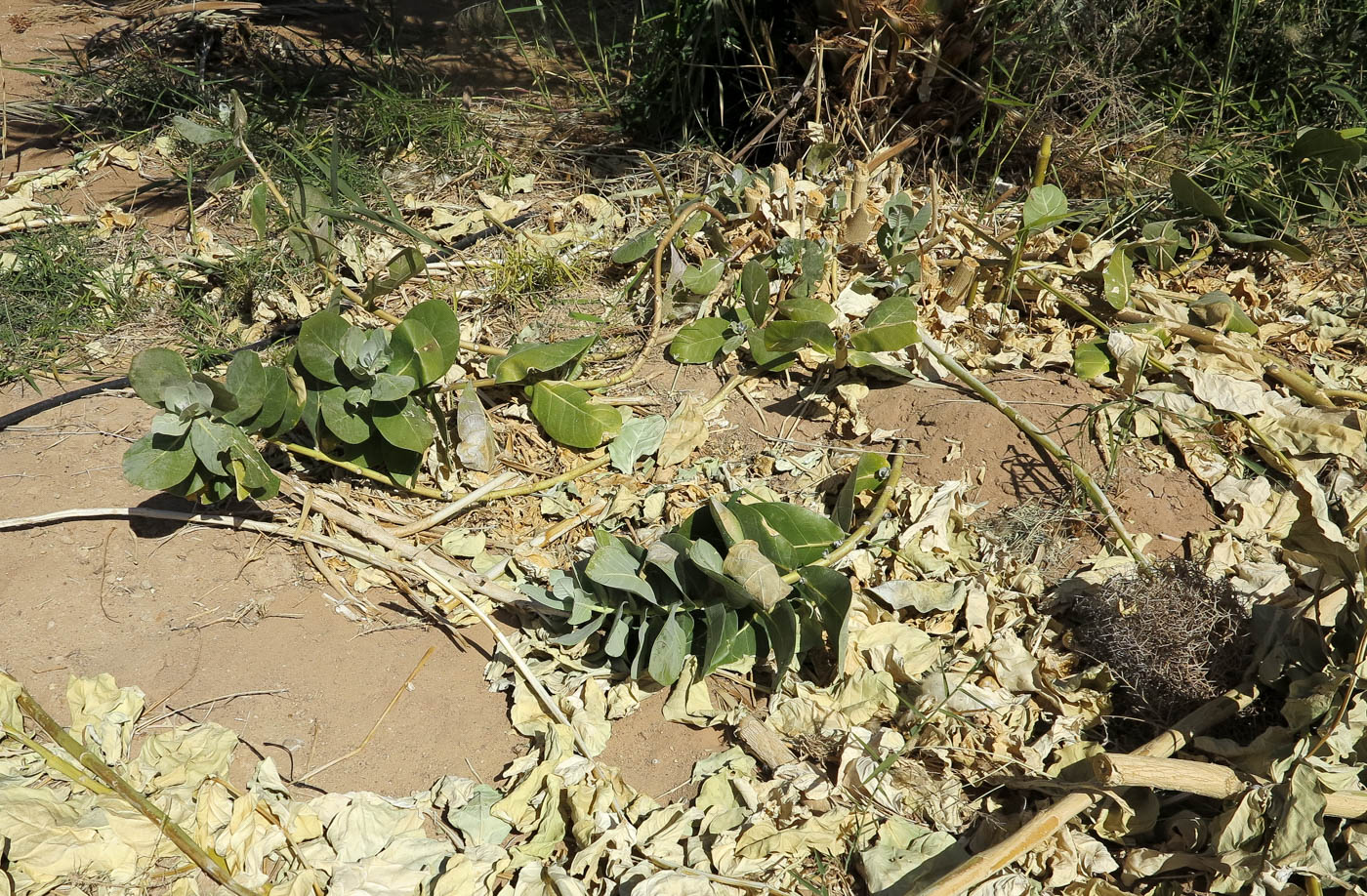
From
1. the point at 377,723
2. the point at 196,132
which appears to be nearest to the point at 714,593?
the point at 377,723

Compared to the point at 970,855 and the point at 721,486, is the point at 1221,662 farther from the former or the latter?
the point at 721,486

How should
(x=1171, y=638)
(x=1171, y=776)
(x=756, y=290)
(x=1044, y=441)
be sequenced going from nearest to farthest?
(x=1171, y=776)
(x=1171, y=638)
(x=1044, y=441)
(x=756, y=290)

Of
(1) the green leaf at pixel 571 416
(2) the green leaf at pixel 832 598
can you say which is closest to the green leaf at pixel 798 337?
(1) the green leaf at pixel 571 416

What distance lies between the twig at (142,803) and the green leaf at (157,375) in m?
0.60

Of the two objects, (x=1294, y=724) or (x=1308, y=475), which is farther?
(x=1308, y=475)

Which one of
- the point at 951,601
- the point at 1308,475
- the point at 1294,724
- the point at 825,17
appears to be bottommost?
the point at 951,601

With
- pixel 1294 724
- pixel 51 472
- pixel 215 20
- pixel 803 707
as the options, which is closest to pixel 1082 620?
pixel 1294 724

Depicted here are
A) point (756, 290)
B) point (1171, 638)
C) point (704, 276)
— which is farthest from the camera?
point (704, 276)

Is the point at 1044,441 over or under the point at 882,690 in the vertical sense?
over

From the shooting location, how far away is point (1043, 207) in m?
2.54

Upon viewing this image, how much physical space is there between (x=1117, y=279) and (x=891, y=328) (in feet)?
2.09

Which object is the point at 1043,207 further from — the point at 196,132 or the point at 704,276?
the point at 196,132

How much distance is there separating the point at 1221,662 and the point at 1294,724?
0.20m

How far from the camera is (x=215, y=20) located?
4.30 m
